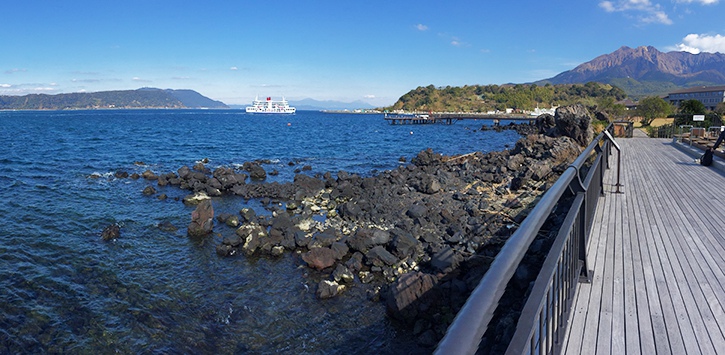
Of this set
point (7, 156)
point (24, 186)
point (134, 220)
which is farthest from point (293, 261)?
point (7, 156)

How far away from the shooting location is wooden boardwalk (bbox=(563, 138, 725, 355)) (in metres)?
3.46

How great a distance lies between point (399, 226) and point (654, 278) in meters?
9.29

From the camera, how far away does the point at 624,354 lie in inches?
128

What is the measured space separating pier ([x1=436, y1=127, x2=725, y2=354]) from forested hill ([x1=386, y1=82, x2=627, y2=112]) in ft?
483

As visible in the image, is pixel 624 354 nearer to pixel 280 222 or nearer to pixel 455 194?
pixel 280 222

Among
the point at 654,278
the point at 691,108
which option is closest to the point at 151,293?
the point at 654,278

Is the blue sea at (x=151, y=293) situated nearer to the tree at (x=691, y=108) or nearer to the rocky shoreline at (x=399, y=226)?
the rocky shoreline at (x=399, y=226)

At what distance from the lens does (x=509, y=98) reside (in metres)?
156

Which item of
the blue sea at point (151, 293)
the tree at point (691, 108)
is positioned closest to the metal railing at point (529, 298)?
the blue sea at point (151, 293)

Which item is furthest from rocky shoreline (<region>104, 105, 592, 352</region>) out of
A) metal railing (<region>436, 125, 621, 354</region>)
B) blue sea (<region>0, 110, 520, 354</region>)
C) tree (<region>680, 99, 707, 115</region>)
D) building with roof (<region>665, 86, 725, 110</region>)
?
building with roof (<region>665, 86, 725, 110</region>)

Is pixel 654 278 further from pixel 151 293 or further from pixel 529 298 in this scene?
pixel 151 293

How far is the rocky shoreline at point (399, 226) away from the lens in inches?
345

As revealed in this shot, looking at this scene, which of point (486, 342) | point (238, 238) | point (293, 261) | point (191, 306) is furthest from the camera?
point (238, 238)

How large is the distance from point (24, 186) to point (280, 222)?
16.8 meters
